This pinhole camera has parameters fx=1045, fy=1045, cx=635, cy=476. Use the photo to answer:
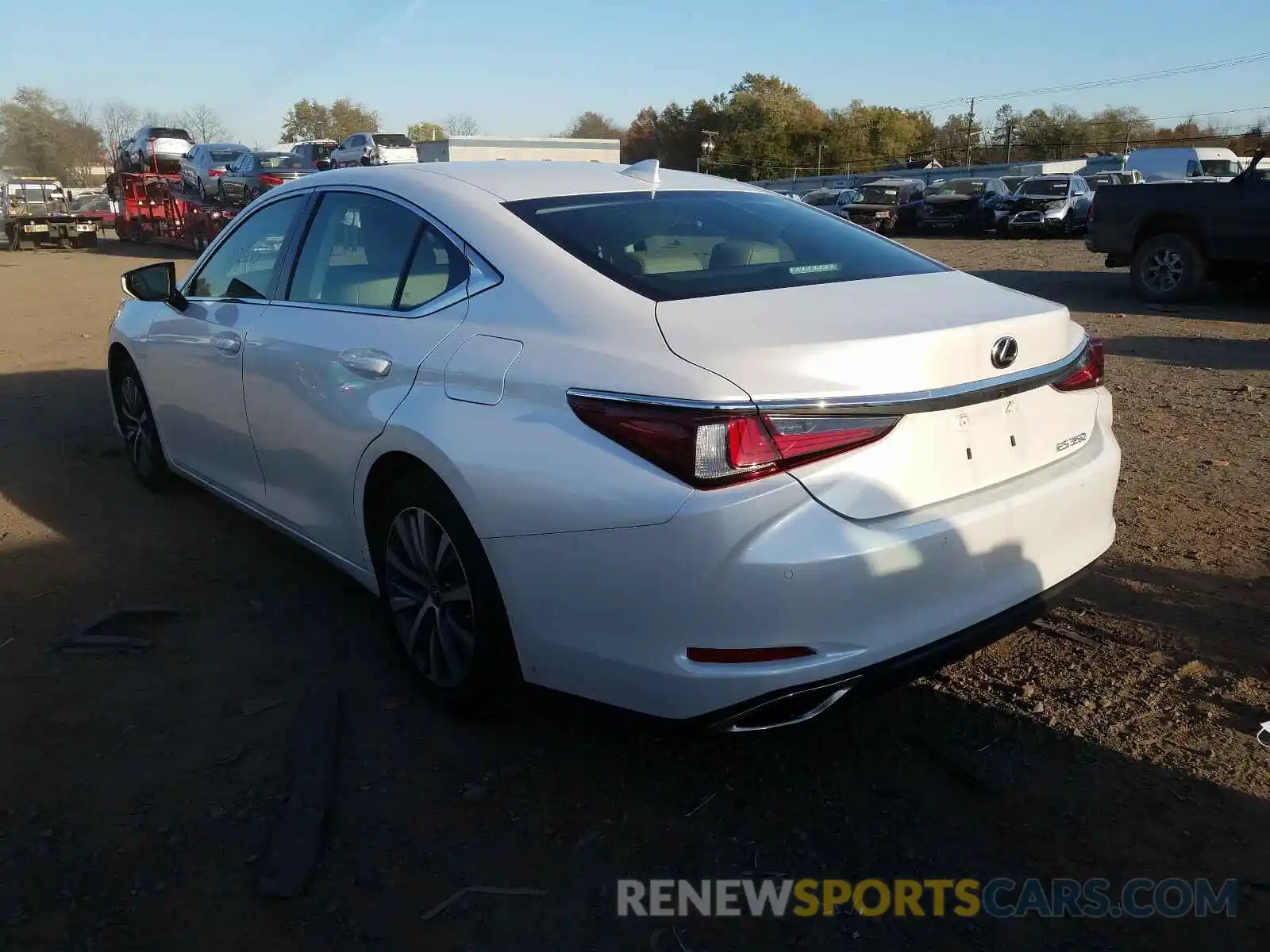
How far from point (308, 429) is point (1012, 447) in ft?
7.39

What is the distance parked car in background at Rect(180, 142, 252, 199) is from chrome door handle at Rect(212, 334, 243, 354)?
22571 mm

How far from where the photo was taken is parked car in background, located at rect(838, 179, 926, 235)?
27.6m

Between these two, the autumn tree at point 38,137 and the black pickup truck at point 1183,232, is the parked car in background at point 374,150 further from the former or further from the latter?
the autumn tree at point 38,137

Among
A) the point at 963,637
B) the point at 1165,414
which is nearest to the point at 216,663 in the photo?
the point at 963,637

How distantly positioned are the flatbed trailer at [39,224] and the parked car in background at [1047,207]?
82.3 ft

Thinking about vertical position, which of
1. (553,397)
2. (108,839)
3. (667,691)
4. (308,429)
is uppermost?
(553,397)

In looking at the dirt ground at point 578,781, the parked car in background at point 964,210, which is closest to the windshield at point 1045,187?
the parked car in background at point 964,210

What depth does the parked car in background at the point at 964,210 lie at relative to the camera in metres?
27.2

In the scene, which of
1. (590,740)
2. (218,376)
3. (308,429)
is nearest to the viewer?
(590,740)

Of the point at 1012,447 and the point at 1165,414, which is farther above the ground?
the point at 1012,447

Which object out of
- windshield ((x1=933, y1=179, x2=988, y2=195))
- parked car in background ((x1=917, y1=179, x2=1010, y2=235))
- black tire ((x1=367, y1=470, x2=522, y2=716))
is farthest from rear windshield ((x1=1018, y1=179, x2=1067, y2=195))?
black tire ((x1=367, y1=470, x2=522, y2=716))

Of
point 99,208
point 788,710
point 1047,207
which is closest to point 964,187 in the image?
point 1047,207

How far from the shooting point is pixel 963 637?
2.61 metres

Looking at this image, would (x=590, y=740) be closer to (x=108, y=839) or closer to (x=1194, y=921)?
(x=108, y=839)
